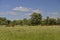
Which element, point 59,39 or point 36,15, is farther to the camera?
point 36,15

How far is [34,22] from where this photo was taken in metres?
83.2

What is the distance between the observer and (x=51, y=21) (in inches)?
→ 3413

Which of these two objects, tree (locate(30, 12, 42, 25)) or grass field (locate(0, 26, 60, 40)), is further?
tree (locate(30, 12, 42, 25))

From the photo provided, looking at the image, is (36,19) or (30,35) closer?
(30,35)

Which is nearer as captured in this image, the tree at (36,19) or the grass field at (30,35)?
the grass field at (30,35)

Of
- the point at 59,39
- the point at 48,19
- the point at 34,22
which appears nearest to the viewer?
the point at 59,39

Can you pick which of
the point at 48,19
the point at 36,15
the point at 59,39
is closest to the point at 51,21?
the point at 48,19

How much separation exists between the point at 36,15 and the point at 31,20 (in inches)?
192

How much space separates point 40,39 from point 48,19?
74.3 metres

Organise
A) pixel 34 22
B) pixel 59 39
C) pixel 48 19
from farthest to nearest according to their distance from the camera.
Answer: pixel 48 19 < pixel 34 22 < pixel 59 39

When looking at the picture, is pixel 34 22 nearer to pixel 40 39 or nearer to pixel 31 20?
pixel 31 20

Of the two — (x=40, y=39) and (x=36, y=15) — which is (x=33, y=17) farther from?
(x=40, y=39)

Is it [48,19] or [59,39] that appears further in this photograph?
[48,19]

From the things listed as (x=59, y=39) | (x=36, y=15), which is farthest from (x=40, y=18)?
(x=59, y=39)
